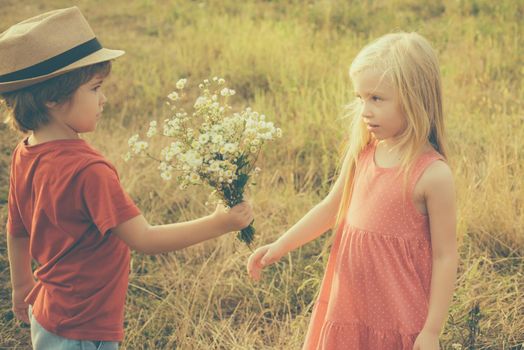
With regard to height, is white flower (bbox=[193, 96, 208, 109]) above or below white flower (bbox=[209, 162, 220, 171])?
above

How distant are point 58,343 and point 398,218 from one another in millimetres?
1077

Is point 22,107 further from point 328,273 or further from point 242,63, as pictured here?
point 242,63

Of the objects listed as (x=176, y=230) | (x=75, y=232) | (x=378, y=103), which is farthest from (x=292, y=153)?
(x=75, y=232)

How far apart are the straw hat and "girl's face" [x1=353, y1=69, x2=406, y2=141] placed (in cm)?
77

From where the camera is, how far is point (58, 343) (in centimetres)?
189

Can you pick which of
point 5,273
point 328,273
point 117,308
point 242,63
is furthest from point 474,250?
point 242,63

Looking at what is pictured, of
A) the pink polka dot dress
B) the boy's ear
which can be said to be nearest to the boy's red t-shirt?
the boy's ear

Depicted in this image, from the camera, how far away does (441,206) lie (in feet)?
6.08

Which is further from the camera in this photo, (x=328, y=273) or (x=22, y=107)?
(x=328, y=273)

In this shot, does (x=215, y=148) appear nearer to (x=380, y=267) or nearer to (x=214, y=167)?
(x=214, y=167)

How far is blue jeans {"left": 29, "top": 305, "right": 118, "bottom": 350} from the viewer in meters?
1.87

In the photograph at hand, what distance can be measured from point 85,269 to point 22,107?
0.51 meters

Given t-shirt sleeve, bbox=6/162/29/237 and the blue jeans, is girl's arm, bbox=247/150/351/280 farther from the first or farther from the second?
t-shirt sleeve, bbox=6/162/29/237

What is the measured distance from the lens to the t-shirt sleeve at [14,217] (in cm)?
199
